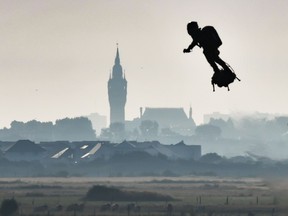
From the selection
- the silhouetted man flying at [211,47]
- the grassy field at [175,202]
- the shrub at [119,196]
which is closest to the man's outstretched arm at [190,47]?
the silhouetted man flying at [211,47]

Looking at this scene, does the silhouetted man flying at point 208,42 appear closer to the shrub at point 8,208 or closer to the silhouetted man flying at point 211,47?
the silhouetted man flying at point 211,47

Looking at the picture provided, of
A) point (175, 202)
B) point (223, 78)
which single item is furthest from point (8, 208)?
point (223, 78)

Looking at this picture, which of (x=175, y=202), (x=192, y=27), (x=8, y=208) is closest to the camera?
(x=192, y=27)

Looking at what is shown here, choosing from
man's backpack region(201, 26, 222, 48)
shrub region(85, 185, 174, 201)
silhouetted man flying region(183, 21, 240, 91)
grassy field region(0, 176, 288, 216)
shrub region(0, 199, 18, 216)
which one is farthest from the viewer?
shrub region(85, 185, 174, 201)

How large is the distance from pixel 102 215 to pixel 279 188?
22844 millimetres

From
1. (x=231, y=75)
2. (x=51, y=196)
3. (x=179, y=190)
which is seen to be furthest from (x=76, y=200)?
(x=231, y=75)

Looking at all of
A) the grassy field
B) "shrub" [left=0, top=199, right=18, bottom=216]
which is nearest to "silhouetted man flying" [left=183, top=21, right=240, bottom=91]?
the grassy field

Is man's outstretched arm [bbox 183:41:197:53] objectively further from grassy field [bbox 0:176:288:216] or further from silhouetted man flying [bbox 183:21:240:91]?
grassy field [bbox 0:176:288:216]

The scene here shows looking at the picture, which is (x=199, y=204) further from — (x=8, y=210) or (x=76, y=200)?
(x=8, y=210)

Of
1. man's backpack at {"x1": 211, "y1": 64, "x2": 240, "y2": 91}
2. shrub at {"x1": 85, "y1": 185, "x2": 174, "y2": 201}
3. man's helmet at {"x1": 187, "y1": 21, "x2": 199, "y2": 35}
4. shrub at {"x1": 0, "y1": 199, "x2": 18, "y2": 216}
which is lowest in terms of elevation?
man's backpack at {"x1": 211, "y1": 64, "x2": 240, "y2": 91}

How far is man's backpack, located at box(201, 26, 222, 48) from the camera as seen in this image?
1602 cm

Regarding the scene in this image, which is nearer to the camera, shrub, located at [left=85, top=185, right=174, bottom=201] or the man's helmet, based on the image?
the man's helmet

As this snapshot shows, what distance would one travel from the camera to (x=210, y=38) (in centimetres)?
1619

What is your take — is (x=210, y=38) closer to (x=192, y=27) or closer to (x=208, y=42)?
(x=208, y=42)
